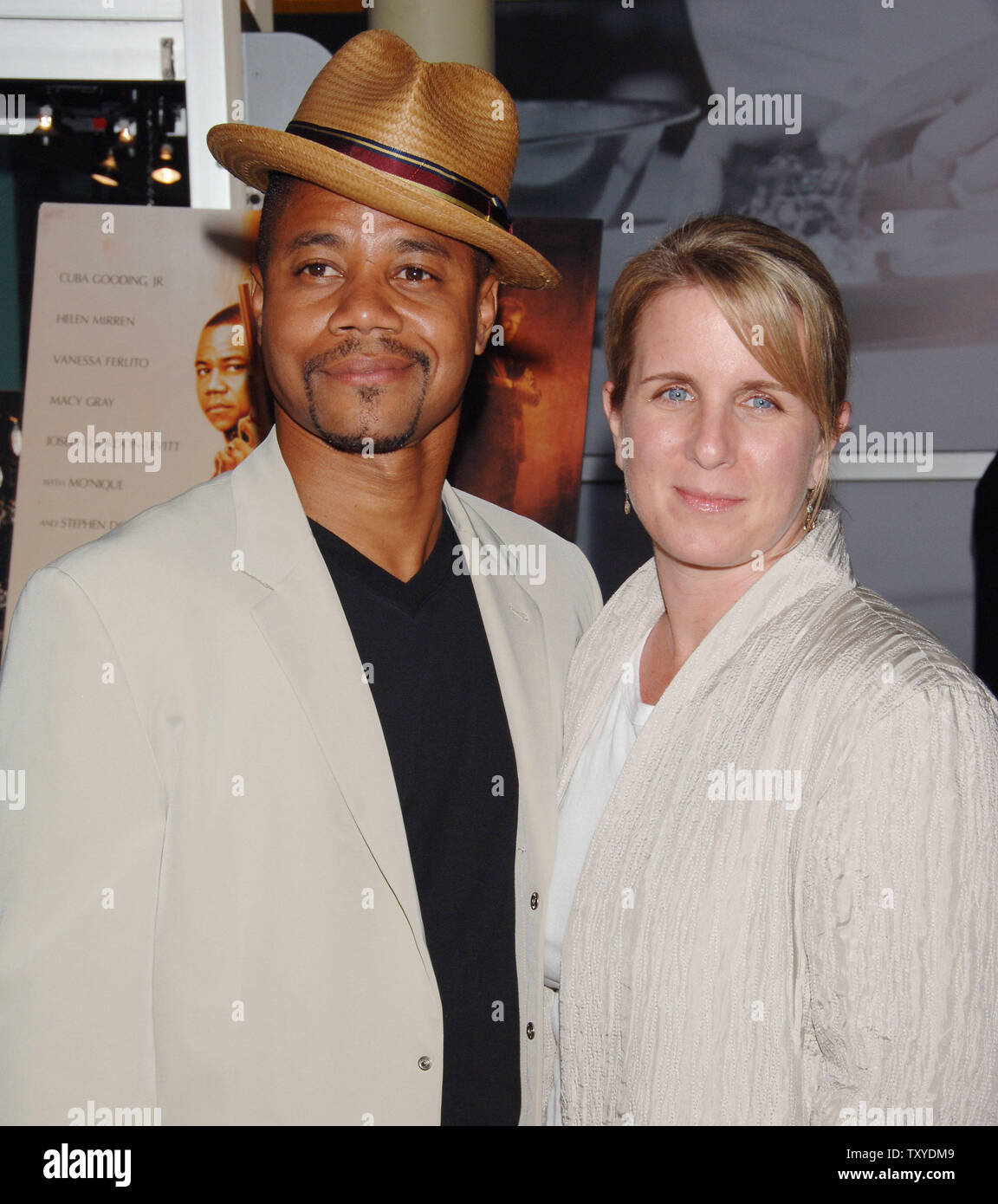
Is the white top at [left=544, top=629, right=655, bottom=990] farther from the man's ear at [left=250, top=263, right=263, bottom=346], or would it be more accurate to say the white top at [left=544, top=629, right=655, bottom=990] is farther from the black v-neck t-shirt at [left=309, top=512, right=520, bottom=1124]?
the man's ear at [left=250, top=263, right=263, bottom=346]

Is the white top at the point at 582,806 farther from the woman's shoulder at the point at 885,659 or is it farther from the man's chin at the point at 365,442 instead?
the man's chin at the point at 365,442

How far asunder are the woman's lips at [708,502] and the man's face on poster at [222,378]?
4.39 ft

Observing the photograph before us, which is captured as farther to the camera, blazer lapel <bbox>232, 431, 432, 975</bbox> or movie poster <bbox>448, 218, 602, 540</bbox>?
movie poster <bbox>448, 218, 602, 540</bbox>

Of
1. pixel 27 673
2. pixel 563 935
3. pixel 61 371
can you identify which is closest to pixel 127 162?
pixel 61 371

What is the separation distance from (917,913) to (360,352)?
1.13 meters

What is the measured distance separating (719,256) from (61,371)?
1700 mm

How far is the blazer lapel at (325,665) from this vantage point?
1516mm

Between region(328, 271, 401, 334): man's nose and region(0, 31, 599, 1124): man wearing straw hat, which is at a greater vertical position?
region(328, 271, 401, 334): man's nose

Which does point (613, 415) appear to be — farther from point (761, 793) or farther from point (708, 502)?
point (761, 793)

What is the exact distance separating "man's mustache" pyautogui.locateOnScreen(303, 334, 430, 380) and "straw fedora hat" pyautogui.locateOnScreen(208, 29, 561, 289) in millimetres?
193

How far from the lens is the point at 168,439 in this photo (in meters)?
2.56

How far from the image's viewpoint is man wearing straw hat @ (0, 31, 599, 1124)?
1434mm

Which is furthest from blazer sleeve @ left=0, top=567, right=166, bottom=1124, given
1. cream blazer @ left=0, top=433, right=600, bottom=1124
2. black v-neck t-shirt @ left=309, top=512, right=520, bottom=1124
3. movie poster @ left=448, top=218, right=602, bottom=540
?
movie poster @ left=448, top=218, right=602, bottom=540
